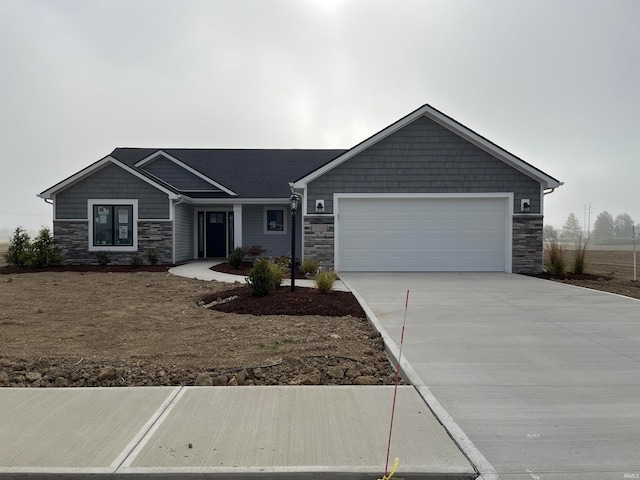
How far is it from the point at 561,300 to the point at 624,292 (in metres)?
3.11

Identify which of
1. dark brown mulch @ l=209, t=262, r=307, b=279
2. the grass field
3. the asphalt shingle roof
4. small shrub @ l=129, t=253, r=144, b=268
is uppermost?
the asphalt shingle roof

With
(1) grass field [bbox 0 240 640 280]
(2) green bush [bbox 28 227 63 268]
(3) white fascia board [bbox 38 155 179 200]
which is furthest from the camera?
(1) grass field [bbox 0 240 640 280]

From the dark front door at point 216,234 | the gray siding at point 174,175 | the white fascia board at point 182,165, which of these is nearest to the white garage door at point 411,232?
the white fascia board at point 182,165

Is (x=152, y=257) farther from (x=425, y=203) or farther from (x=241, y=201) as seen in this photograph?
(x=425, y=203)

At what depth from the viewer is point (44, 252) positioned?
17062 mm

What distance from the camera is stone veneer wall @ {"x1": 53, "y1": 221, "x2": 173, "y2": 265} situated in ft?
58.4

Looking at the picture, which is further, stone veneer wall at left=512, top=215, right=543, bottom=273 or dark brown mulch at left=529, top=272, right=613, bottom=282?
stone veneer wall at left=512, top=215, right=543, bottom=273

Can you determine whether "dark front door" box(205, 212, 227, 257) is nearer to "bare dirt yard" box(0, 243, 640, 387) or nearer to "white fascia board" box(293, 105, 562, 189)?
"white fascia board" box(293, 105, 562, 189)

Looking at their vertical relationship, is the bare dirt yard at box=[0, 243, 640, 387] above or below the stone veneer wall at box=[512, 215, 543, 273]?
below

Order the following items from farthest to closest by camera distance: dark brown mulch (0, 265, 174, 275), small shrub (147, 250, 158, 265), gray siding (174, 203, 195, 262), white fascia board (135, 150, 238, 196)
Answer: white fascia board (135, 150, 238, 196) < gray siding (174, 203, 195, 262) < small shrub (147, 250, 158, 265) < dark brown mulch (0, 265, 174, 275)

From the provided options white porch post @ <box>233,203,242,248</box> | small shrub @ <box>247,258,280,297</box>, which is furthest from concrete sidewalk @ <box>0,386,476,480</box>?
white porch post @ <box>233,203,242,248</box>

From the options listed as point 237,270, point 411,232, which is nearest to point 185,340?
point 237,270

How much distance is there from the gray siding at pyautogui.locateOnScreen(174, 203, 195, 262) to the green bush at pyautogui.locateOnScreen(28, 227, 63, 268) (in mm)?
4409

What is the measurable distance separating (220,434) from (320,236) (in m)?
11.8
